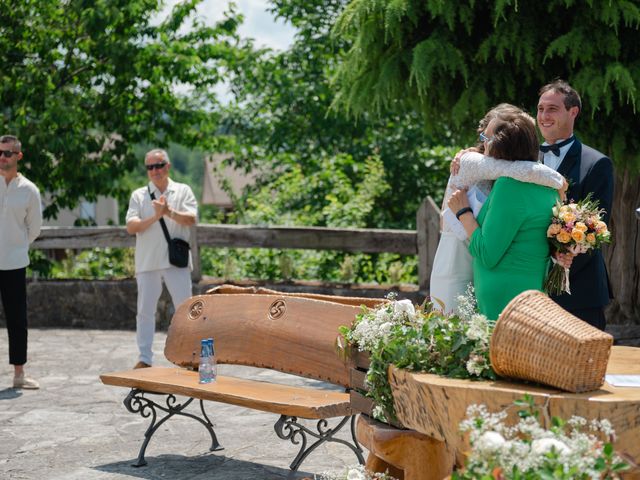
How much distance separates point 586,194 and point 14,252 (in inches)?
196

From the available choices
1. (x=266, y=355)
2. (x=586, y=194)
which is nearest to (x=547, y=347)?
(x=586, y=194)

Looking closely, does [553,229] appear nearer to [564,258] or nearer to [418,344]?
[564,258]

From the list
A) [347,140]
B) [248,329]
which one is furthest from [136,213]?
[347,140]

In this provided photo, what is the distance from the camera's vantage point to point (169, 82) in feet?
51.8

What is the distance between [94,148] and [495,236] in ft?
37.5

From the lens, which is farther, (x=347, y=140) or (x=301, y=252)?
(x=347, y=140)

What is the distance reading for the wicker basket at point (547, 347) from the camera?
3.37 m

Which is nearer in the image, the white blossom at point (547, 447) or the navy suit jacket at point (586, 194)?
the white blossom at point (547, 447)

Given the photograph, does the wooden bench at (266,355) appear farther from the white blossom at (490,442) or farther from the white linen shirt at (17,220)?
the white linen shirt at (17,220)

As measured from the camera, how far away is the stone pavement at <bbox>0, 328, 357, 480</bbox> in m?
5.89

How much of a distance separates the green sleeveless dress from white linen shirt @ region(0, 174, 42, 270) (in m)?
4.93

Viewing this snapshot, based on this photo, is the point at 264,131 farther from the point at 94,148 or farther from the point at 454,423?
the point at 454,423

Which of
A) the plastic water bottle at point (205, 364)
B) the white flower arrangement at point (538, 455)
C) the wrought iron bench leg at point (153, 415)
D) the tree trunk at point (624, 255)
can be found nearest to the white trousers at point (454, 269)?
the plastic water bottle at point (205, 364)

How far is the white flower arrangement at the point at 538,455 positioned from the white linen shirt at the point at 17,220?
6134 millimetres
